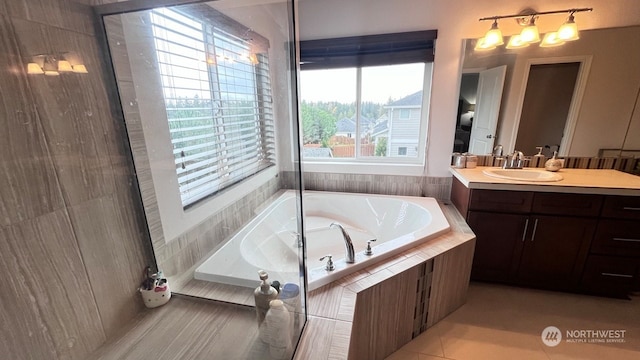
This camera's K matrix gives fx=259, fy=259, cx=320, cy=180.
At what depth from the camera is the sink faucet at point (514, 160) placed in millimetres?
2154

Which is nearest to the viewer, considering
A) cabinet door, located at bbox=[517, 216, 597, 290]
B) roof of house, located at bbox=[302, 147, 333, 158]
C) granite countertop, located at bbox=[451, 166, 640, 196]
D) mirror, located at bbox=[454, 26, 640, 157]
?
granite countertop, located at bbox=[451, 166, 640, 196]

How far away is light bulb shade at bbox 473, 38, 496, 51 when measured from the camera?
2014 mm

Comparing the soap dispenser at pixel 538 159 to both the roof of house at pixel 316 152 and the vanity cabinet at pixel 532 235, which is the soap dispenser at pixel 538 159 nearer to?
the vanity cabinet at pixel 532 235

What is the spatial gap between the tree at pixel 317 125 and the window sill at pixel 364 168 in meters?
0.24

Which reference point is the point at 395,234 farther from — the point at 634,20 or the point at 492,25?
the point at 634,20

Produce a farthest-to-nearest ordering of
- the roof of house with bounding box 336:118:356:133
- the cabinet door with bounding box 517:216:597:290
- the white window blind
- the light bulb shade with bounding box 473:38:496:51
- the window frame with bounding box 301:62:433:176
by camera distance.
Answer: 1. the roof of house with bounding box 336:118:356:133
2. the window frame with bounding box 301:62:433:176
3. the light bulb shade with bounding box 473:38:496:51
4. the cabinet door with bounding box 517:216:597:290
5. the white window blind

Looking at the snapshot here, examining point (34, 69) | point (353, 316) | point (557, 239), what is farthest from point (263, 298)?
point (557, 239)

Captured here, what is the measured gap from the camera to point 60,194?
0.83 meters

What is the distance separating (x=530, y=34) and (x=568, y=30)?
0.23 meters

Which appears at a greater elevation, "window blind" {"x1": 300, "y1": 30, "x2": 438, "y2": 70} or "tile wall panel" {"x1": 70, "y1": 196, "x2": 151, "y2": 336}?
"window blind" {"x1": 300, "y1": 30, "x2": 438, "y2": 70}

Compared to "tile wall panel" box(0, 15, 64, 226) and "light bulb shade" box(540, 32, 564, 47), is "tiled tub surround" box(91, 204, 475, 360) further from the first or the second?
"light bulb shade" box(540, 32, 564, 47)

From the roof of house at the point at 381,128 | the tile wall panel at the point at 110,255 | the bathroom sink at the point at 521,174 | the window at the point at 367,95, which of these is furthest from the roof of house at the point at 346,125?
the tile wall panel at the point at 110,255

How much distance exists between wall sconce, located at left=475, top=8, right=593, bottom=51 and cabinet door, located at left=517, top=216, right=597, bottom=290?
4.26 ft

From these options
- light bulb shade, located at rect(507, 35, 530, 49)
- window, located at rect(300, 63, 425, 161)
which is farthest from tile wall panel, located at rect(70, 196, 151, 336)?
light bulb shade, located at rect(507, 35, 530, 49)
